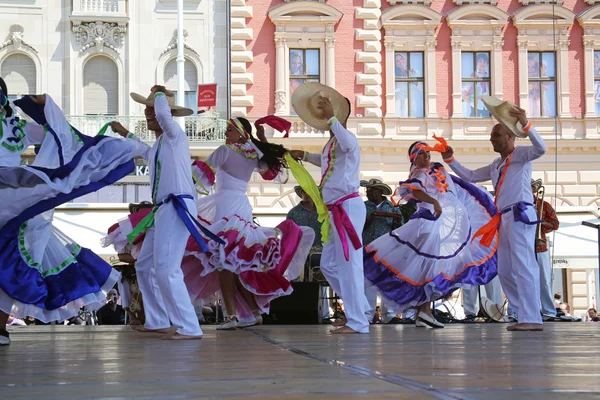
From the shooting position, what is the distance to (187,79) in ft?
93.1

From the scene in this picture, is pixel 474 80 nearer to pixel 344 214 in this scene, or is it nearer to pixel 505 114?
pixel 505 114

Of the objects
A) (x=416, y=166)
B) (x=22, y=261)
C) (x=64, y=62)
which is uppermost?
(x=64, y=62)

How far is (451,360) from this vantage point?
17.3 ft

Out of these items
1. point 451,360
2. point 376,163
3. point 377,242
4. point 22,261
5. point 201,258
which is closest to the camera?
point 451,360

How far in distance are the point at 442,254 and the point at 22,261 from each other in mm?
4481

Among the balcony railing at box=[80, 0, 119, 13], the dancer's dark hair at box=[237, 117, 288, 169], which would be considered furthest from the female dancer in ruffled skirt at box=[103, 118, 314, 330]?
the balcony railing at box=[80, 0, 119, 13]

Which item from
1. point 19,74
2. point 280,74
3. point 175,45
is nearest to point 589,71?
point 280,74

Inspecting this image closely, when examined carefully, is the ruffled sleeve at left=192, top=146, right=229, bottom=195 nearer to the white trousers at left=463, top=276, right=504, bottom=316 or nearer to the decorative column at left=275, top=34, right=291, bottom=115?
the white trousers at left=463, top=276, right=504, bottom=316

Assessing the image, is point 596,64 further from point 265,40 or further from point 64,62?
point 64,62

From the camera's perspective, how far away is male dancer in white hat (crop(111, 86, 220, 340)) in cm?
816

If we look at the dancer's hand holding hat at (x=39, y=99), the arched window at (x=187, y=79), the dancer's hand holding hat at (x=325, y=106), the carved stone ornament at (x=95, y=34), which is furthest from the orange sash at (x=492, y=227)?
the carved stone ornament at (x=95, y=34)

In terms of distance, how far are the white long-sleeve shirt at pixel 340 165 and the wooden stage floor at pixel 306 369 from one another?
6.56 ft

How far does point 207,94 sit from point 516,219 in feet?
60.0

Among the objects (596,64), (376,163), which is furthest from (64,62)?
(596,64)
